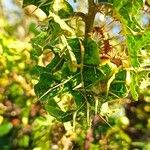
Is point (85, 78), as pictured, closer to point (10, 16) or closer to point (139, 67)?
point (139, 67)

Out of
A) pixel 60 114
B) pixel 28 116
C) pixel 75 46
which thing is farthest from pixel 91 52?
pixel 28 116

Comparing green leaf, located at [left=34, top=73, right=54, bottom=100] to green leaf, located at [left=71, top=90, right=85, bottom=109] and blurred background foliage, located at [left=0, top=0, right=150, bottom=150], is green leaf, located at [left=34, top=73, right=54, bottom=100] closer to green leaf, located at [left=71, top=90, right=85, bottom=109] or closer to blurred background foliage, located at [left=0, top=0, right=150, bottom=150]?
green leaf, located at [left=71, top=90, right=85, bottom=109]

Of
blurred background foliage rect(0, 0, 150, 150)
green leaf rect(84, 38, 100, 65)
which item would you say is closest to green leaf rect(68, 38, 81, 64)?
green leaf rect(84, 38, 100, 65)

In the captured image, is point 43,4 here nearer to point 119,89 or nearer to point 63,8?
point 63,8

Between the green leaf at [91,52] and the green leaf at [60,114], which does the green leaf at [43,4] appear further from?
the green leaf at [60,114]

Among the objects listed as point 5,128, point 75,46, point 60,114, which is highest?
point 75,46

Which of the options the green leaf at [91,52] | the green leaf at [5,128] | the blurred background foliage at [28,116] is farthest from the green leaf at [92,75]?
the green leaf at [5,128]

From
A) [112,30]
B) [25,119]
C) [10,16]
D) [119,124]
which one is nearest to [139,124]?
[119,124]
